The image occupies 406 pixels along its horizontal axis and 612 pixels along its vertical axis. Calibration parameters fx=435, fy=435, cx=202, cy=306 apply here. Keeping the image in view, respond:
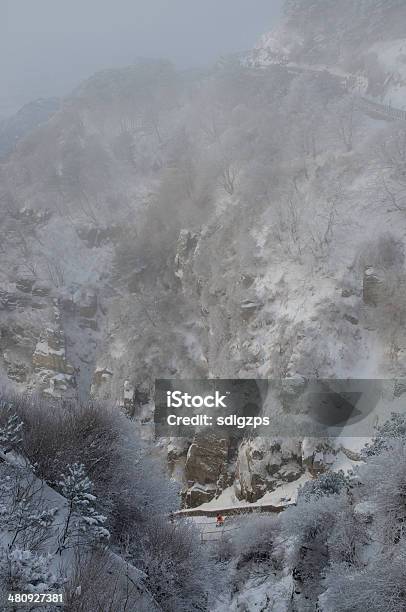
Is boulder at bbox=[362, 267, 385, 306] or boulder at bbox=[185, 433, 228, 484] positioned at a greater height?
boulder at bbox=[362, 267, 385, 306]

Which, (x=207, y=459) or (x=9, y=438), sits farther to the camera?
(x=207, y=459)

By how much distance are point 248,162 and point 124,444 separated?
153 feet

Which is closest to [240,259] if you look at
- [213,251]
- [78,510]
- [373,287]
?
[213,251]

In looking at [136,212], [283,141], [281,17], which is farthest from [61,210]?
[281,17]

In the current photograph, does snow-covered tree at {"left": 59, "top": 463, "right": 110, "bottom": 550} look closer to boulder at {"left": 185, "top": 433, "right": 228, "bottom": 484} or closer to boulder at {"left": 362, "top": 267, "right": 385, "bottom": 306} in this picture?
boulder at {"left": 185, "top": 433, "right": 228, "bottom": 484}

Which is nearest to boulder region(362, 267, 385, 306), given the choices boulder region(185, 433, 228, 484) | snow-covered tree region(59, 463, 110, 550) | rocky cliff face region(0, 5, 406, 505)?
rocky cliff face region(0, 5, 406, 505)

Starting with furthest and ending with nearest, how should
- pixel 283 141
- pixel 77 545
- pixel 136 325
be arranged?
pixel 283 141 → pixel 136 325 → pixel 77 545

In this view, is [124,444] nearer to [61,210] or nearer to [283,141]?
[283,141]

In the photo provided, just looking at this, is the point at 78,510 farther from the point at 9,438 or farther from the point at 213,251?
the point at 213,251

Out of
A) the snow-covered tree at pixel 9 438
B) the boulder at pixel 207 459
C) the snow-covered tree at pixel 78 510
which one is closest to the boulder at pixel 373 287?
the boulder at pixel 207 459

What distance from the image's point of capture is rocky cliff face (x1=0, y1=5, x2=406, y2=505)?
1486 inches

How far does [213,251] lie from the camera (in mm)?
53438

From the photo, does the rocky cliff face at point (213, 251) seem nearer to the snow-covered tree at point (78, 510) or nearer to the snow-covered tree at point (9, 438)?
the snow-covered tree at point (78, 510)

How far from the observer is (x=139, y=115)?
9050 centimetres
